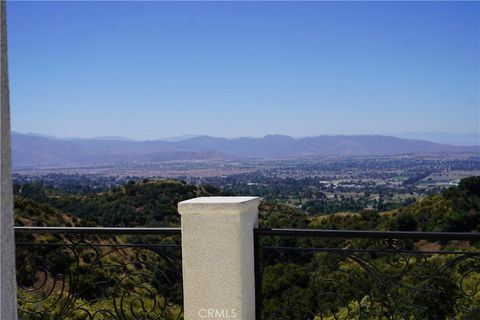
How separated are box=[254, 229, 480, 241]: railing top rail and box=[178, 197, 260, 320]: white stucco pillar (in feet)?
0.88

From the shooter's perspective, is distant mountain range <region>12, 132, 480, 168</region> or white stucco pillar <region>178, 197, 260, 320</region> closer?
white stucco pillar <region>178, 197, 260, 320</region>

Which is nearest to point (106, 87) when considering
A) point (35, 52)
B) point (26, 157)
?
point (35, 52)

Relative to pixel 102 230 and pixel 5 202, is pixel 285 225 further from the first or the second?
pixel 5 202

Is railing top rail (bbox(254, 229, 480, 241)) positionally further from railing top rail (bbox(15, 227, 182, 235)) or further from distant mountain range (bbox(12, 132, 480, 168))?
distant mountain range (bbox(12, 132, 480, 168))

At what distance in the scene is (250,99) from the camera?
7156 cm

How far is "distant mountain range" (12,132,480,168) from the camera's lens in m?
105

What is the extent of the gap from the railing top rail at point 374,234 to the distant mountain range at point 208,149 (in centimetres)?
8507

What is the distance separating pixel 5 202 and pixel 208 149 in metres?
121

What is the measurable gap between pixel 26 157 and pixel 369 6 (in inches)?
3409

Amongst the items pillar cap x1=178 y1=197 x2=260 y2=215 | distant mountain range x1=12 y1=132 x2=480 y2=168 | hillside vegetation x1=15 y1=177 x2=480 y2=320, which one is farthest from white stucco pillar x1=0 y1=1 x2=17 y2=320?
distant mountain range x1=12 y1=132 x2=480 y2=168

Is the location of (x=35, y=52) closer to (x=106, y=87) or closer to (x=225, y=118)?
→ (x=106, y=87)

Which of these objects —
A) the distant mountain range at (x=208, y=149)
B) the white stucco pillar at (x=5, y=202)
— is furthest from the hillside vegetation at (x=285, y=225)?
the distant mountain range at (x=208, y=149)

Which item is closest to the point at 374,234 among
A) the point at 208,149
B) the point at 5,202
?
the point at 5,202

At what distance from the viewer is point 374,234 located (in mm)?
3221
